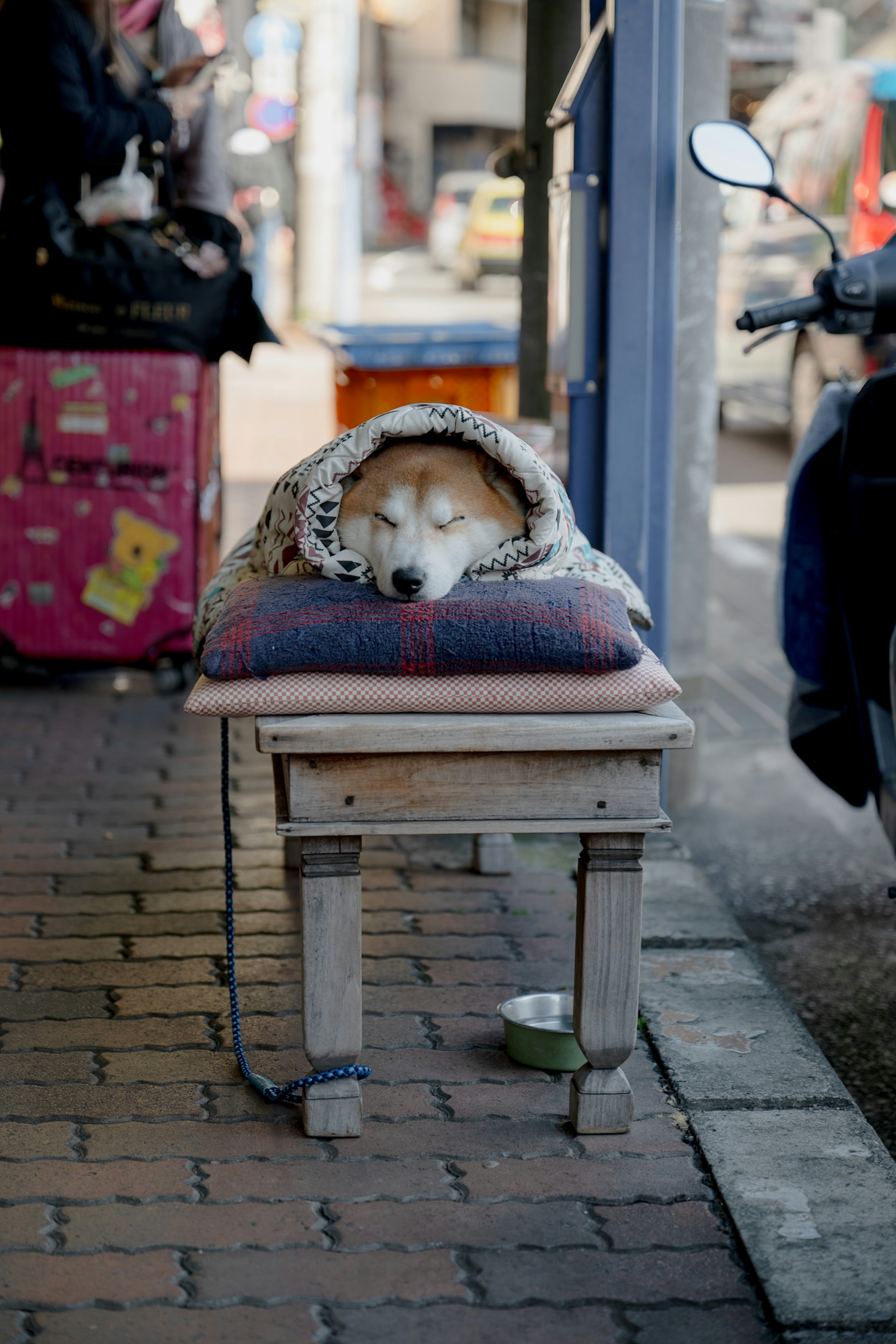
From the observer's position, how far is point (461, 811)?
2.33m

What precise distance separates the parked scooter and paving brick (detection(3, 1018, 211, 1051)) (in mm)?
1426

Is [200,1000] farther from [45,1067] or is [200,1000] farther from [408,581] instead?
[408,581]

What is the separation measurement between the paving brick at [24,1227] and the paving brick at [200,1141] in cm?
15

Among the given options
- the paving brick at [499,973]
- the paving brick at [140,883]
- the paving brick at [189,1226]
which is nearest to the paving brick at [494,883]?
the paving brick at [499,973]

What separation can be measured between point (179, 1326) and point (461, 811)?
84cm

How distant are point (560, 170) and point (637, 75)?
0.35m

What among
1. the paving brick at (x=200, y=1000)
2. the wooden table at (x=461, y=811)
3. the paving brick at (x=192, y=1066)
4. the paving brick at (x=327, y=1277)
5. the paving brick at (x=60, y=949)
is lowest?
the paving brick at (x=327, y=1277)

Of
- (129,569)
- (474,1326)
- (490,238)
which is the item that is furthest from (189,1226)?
(490,238)

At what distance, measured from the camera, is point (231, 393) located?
11.8m

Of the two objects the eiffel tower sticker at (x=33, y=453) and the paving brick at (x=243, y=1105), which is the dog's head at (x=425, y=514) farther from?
the eiffel tower sticker at (x=33, y=453)

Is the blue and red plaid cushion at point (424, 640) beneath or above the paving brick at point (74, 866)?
above

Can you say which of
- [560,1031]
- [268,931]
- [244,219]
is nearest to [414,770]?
[560,1031]

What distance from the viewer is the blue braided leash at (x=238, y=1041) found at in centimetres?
239

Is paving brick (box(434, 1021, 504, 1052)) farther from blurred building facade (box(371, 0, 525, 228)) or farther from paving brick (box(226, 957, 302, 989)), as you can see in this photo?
blurred building facade (box(371, 0, 525, 228))
